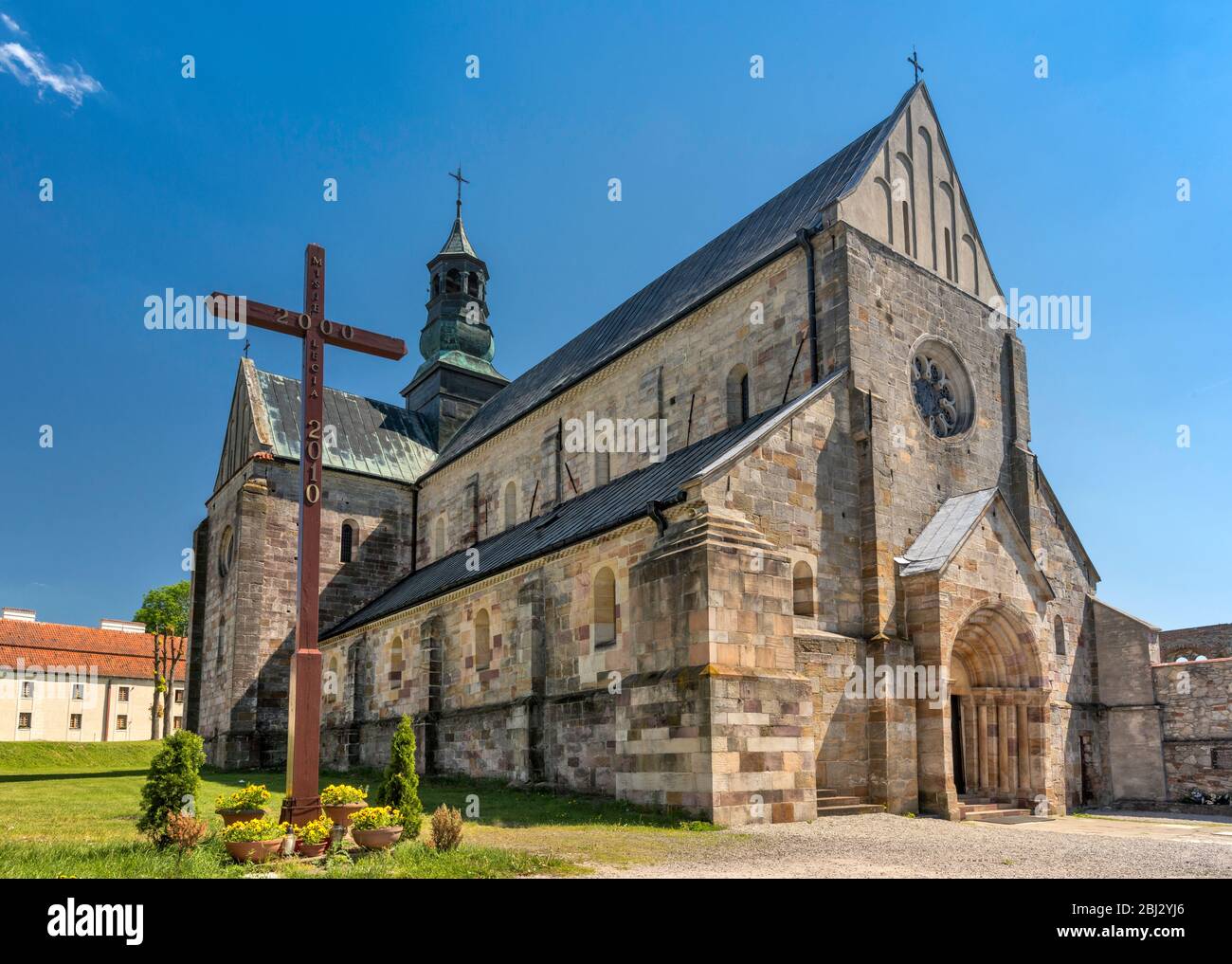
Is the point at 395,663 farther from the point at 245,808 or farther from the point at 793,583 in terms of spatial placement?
the point at 245,808

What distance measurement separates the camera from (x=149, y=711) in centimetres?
6662

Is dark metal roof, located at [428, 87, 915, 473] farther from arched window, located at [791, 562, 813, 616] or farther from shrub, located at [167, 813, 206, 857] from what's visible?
shrub, located at [167, 813, 206, 857]

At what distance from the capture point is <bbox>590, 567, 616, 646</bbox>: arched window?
19906 millimetres

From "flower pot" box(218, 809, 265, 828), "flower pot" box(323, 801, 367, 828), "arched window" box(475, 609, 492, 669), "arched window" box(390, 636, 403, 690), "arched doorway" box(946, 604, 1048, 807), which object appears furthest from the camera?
"arched window" box(390, 636, 403, 690)

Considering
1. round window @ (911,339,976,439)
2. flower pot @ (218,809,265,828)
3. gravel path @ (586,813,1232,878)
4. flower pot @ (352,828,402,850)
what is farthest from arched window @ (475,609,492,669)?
flower pot @ (352,828,402,850)

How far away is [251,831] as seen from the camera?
971 centimetres

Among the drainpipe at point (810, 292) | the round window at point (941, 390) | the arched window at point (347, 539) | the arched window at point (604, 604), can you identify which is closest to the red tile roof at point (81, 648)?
the arched window at point (347, 539)

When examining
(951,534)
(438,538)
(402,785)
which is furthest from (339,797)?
(438,538)

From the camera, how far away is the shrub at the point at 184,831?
9969mm

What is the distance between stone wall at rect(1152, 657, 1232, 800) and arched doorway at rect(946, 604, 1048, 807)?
5772mm

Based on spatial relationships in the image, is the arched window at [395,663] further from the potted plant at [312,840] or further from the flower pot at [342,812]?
the potted plant at [312,840]

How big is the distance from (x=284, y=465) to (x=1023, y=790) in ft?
88.6

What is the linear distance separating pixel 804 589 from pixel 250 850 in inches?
457
